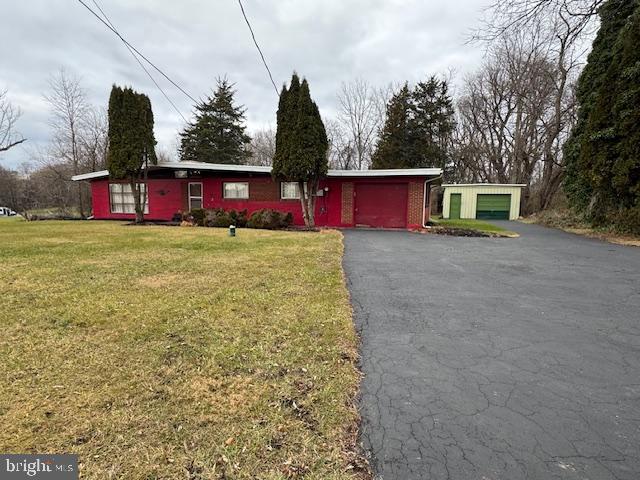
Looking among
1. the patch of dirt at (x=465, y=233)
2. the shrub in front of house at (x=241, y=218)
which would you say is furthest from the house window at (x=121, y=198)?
the patch of dirt at (x=465, y=233)

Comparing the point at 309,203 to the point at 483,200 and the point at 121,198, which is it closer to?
the point at 121,198

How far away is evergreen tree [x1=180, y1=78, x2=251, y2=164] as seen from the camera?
97.9ft

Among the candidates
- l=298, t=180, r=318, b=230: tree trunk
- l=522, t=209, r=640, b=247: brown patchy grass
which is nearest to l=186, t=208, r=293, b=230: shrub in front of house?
l=298, t=180, r=318, b=230: tree trunk

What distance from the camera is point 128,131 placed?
44.7ft

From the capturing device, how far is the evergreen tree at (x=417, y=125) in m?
27.3

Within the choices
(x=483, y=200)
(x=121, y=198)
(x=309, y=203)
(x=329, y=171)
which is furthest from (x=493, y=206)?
(x=121, y=198)

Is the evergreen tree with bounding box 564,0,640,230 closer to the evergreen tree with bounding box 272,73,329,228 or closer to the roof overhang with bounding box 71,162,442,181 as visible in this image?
the roof overhang with bounding box 71,162,442,181

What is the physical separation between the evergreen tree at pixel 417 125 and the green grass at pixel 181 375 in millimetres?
24743

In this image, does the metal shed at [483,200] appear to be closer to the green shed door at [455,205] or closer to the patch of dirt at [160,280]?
the green shed door at [455,205]

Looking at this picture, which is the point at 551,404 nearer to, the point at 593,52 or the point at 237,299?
the point at 237,299

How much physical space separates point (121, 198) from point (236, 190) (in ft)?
22.4

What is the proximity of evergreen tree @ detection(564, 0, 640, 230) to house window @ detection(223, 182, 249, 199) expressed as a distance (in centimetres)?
1366

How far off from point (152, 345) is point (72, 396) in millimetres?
734

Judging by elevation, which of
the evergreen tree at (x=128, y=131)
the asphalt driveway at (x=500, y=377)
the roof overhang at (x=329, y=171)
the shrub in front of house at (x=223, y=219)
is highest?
the evergreen tree at (x=128, y=131)
